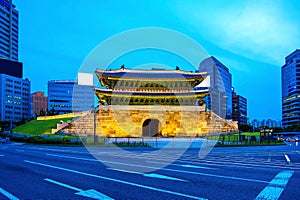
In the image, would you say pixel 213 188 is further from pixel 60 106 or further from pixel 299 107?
pixel 60 106

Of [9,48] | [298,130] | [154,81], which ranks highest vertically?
[9,48]

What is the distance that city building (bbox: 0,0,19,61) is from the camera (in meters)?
123

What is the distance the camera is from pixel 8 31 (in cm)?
12706

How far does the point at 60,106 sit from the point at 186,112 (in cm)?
10268

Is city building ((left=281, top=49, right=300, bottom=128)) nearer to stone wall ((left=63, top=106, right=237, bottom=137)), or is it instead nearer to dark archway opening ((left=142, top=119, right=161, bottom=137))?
stone wall ((left=63, top=106, right=237, bottom=137))

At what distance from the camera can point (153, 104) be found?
47562mm

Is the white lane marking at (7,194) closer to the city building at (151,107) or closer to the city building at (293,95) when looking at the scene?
the city building at (151,107)

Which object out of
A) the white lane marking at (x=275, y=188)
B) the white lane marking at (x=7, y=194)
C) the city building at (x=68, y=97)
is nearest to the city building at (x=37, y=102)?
the city building at (x=68, y=97)

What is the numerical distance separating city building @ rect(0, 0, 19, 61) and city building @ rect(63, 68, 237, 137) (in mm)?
95083

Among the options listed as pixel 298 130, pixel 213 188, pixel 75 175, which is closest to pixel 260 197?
pixel 213 188

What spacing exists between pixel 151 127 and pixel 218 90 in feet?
295

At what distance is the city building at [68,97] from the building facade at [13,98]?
16.3 m

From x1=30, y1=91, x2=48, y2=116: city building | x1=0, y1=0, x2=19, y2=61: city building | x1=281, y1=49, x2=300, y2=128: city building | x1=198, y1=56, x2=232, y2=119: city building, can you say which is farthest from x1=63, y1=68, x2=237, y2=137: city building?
x1=30, y1=91, x2=48, y2=116: city building

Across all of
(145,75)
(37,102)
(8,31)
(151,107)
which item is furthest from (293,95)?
(37,102)
